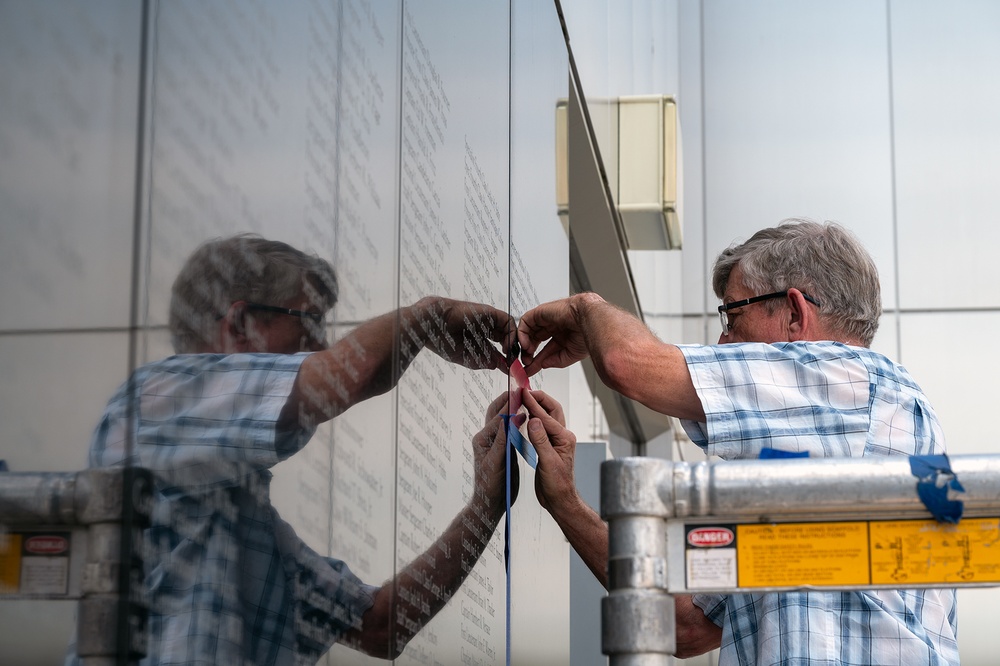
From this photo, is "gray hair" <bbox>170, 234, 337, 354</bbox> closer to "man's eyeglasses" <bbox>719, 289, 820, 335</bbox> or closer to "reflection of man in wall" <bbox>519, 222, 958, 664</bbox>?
"reflection of man in wall" <bbox>519, 222, 958, 664</bbox>

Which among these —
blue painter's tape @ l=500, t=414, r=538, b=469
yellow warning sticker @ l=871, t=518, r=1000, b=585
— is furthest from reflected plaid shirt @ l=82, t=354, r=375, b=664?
blue painter's tape @ l=500, t=414, r=538, b=469

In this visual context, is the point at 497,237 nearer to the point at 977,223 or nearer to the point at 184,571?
the point at 184,571

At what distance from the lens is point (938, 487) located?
1123mm

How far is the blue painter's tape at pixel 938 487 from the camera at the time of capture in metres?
1.12

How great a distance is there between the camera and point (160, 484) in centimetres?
66

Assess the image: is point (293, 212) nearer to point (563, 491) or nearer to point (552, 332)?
point (552, 332)

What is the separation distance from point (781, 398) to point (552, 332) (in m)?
0.40

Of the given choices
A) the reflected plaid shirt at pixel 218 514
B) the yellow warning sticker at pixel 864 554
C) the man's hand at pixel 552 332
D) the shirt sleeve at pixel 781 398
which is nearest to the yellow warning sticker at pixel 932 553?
the yellow warning sticker at pixel 864 554

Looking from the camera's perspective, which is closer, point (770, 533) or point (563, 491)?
point (770, 533)

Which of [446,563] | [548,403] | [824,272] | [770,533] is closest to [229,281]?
[770,533]

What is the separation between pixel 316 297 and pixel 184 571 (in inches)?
9.7

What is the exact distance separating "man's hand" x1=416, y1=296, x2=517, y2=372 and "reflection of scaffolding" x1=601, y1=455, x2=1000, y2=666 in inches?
10.1

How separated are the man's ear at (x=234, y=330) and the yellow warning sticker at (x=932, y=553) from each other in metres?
0.64

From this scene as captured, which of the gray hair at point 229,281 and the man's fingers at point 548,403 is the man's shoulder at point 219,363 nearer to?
the gray hair at point 229,281
